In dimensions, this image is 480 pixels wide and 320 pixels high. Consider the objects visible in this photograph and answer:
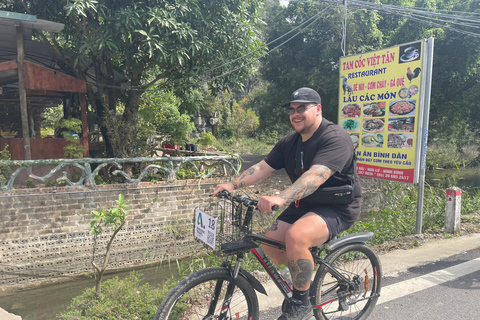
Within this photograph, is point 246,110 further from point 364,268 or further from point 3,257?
point 364,268

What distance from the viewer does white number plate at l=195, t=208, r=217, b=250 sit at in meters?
2.21

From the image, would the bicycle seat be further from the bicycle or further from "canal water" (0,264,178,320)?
"canal water" (0,264,178,320)

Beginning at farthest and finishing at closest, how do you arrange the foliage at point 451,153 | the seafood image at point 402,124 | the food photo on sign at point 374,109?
the foliage at point 451,153 < the food photo on sign at point 374,109 < the seafood image at point 402,124

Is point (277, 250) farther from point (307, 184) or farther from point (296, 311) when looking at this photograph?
point (307, 184)

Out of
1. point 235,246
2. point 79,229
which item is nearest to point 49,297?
point 79,229

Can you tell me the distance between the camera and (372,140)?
18.7 ft

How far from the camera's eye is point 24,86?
806cm

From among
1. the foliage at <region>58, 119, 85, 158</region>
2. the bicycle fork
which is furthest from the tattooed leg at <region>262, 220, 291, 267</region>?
the foliage at <region>58, 119, 85, 158</region>

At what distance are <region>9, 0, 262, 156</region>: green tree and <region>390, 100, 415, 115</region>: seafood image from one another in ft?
15.0

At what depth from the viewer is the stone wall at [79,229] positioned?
6445mm

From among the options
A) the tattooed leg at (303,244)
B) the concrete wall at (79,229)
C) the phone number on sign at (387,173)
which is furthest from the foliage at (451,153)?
the tattooed leg at (303,244)

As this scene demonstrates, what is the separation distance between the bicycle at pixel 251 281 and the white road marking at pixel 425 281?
0.50 m

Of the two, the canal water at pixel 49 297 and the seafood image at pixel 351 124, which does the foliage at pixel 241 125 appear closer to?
the canal water at pixel 49 297

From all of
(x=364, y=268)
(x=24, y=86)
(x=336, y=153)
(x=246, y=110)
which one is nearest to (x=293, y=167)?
(x=336, y=153)
